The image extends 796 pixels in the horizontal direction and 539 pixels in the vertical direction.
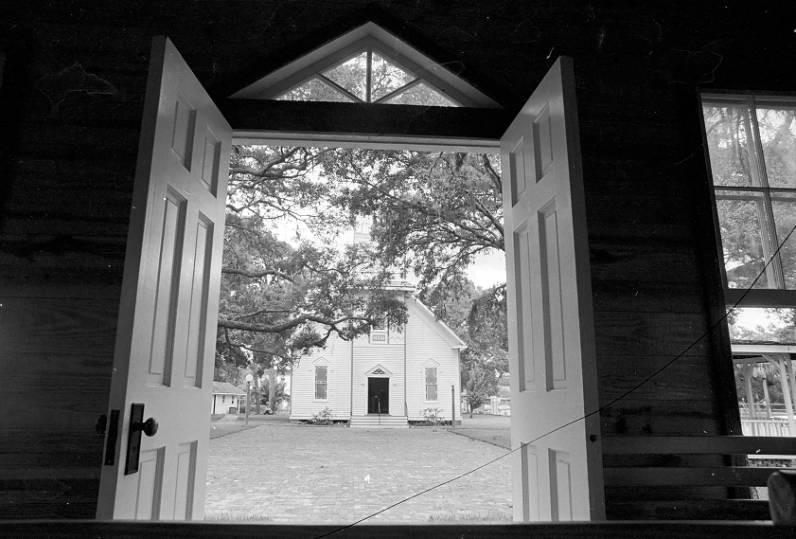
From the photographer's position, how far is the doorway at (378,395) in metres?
12.4

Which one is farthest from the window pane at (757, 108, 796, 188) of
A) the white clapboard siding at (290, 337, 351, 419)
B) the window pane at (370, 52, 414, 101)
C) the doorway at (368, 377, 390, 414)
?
the doorway at (368, 377, 390, 414)

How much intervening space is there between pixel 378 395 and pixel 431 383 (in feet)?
4.14

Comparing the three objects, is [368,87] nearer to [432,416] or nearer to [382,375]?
[382,375]

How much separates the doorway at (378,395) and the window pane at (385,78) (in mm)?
10779

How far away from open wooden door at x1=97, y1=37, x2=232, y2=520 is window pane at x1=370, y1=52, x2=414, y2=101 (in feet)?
1.99

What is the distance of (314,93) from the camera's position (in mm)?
2160

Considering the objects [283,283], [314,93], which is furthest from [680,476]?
[283,283]

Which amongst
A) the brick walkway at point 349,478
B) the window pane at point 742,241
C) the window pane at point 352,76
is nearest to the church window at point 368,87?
the window pane at point 352,76

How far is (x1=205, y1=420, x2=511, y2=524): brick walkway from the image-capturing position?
445cm

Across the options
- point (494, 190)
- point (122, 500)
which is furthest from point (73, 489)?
point (494, 190)

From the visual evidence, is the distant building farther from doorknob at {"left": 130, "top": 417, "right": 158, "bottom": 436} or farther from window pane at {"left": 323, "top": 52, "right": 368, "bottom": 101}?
doorknob at {"left": 130, "top": 417, "right": 158, "bottom": 436}

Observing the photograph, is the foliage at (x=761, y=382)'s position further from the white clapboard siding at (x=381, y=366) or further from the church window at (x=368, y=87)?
the white clapboard siding at (x=381, y=366)

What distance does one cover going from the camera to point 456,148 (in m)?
2.26

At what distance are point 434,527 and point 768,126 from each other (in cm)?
207
